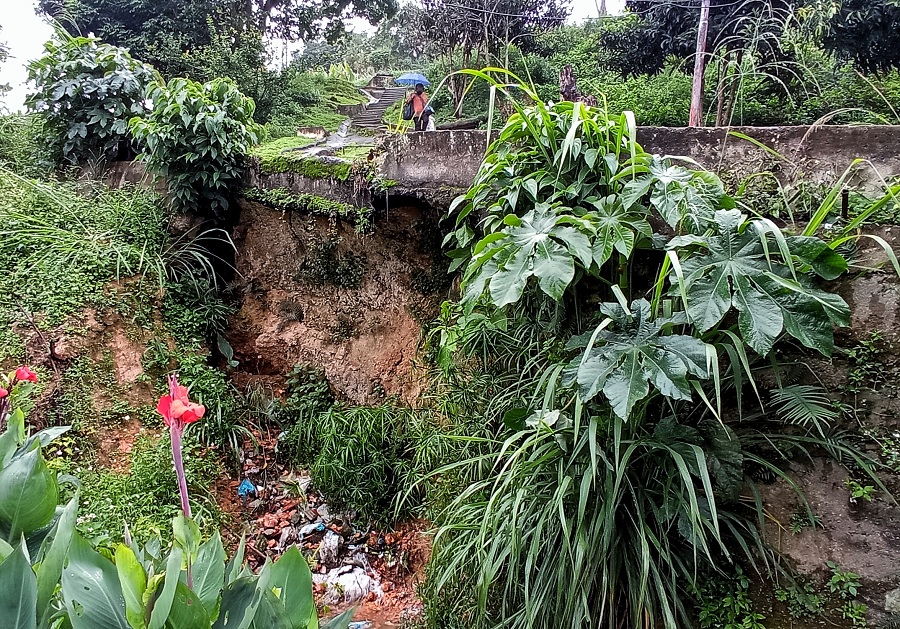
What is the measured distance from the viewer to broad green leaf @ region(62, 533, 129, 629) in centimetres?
80

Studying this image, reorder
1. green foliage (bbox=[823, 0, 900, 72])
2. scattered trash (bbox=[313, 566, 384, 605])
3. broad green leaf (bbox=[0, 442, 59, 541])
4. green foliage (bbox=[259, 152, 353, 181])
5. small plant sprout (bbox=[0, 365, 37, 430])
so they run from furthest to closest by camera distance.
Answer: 1. green foliage (bbox=[823, 0, 900, 72])
2. green foliage (bbox=[259, 152, 353, 181])
3. scattered trash (bbox=[313, 566, 384, 605])
4. small plant sprout (bbox=[0, 365, 37, 430])
5. broad green leaf (bbox=[0, 442, 59, 541])

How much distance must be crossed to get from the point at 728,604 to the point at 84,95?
492cm

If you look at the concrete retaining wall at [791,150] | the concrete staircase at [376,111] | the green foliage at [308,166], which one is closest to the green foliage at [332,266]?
the green foliage at [308,166]

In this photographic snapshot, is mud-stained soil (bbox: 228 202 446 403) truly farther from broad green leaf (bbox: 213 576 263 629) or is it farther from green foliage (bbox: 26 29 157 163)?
broad green leaf (bbox: 213 576 263 629)

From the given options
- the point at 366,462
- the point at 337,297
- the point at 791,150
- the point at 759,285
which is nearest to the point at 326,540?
the point at 366,462

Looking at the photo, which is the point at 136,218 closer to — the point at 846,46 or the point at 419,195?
the point at 419,195

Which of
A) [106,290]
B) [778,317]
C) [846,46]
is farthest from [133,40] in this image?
[778,317]

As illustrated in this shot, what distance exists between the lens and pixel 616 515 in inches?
67.9

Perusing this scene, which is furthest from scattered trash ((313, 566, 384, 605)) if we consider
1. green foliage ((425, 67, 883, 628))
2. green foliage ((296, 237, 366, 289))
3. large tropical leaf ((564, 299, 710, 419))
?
large tropical leaf ((564, 299, 710, 419))

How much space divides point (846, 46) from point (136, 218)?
527cm

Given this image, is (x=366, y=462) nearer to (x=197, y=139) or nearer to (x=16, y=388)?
(x=16, y=388)

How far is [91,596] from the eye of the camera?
82cm

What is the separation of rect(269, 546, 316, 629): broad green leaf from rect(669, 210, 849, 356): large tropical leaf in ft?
3.81

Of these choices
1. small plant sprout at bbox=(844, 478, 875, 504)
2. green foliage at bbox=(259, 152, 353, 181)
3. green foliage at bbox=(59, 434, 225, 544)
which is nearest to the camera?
small plant sprout at bbox=(844, 478, 875, 504)
